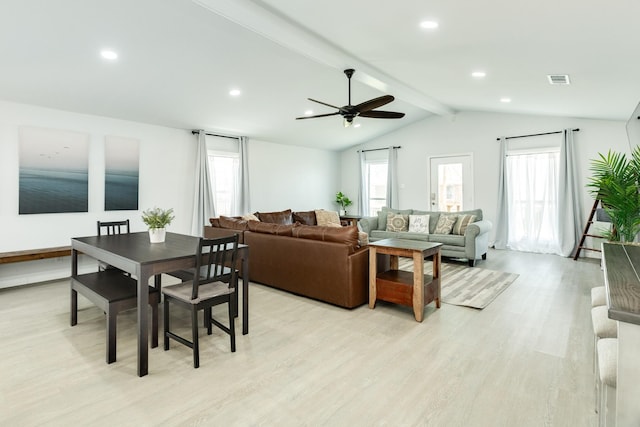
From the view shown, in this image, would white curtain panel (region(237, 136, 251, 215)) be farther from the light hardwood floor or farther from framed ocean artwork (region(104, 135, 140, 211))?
the light hardwood floor

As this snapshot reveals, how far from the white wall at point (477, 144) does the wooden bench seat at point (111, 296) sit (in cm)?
697

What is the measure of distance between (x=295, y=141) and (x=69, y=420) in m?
7.13

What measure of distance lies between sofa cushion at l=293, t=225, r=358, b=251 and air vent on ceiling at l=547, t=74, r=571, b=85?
10.5 feet

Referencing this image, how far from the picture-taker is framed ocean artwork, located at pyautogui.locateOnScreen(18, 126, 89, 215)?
462 centimetres

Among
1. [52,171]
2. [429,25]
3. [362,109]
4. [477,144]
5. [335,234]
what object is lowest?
[335,234]

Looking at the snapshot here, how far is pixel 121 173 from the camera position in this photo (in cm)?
554

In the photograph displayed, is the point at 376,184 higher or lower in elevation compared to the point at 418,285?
higher

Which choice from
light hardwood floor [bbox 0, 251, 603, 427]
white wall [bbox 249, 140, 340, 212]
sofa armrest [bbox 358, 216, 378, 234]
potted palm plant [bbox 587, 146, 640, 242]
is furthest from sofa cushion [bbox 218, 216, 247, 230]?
potted palm plant [bbox 587, 146, 640, 242]

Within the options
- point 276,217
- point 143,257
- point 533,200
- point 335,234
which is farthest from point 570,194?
point 143,257

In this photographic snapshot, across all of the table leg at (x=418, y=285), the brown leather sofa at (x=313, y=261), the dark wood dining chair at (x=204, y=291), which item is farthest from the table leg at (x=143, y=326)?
the table leg at (x=418, y=285)

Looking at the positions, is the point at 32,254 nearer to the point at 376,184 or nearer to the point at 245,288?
the point at 245,288

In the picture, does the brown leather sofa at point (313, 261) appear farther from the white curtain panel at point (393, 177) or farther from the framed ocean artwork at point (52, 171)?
the white curtain panel at point (393, 177)

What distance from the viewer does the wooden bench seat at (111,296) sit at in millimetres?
2574

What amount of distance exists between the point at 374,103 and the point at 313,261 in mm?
2004
